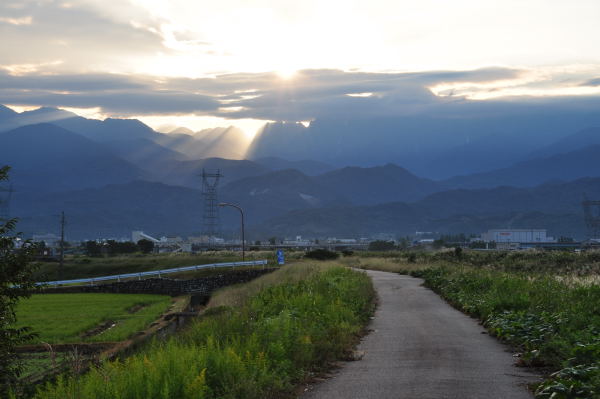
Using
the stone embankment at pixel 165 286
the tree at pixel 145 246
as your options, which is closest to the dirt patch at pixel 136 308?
the stone embankment at pixel 165 286

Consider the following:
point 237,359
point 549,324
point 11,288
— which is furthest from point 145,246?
point 237,359

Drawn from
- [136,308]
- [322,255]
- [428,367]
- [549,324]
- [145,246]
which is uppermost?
[549,324]

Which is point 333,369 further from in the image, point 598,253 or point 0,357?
point 598,253

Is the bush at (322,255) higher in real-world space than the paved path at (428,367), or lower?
lower

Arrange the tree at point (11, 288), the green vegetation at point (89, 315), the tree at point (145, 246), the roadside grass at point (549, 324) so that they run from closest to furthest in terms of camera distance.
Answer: the roadside grass at point (549, 324) → the tree at point (11, 288) → the green vegetation at point (89, 315) → the tree at point (145, 246)

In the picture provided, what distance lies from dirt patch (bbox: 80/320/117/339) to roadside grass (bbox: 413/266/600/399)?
16826 millimetres

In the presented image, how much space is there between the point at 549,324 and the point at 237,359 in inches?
281

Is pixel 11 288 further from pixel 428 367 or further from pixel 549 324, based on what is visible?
pixel 549 324

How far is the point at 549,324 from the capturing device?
1411cm

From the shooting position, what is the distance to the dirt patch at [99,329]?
32.2 meters

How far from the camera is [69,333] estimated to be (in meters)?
31.8

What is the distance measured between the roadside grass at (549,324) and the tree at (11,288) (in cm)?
931

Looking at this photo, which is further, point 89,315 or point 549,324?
point 89,315

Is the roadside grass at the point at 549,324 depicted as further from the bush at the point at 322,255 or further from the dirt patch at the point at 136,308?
the bush at the point at 322,255
